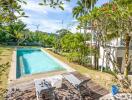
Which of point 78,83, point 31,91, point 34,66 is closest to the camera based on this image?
point 78,83

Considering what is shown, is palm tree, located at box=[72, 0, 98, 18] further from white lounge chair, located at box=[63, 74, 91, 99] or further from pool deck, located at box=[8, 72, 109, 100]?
white lounge chair, located at box=[63, 74, 91, 99]

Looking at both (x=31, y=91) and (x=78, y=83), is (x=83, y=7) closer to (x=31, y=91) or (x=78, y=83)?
(x=78, y=83)

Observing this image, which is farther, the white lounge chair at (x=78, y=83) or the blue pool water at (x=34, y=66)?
the blue pool water at (x=34, y=66)

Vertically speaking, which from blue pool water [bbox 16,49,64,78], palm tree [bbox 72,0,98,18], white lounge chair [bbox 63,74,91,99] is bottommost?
blue pool water [bbox 16,49,64,78]

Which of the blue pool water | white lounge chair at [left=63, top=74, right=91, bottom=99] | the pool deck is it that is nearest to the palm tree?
the blue pool water

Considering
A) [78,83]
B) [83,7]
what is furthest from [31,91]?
[83,7]

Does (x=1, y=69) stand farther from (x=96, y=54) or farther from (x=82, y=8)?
(x=82, y=8)

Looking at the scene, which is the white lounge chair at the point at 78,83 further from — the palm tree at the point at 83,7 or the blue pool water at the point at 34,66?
the palm tree at the point at 83,7

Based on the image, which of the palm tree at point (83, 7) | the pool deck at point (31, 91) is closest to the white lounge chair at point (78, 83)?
the pool deck at point (31, 91)

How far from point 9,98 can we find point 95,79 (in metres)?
8.57

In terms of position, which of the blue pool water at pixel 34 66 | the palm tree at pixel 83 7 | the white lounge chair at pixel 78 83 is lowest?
the blue pool water at pixel 34 66

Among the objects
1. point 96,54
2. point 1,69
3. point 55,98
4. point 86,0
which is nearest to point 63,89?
point 55,98

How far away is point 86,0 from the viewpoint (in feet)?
146

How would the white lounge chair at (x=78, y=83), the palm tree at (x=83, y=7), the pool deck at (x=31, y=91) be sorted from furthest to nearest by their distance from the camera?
the palm tree at (x=83, y=7) → the white lounge chair at (x=78, y=83) → the pool deck at (x=31, y=91)
